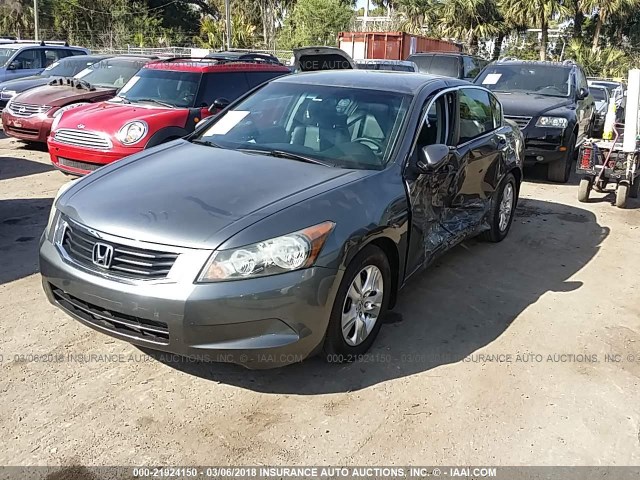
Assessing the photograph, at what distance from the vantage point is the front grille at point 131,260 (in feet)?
9.87

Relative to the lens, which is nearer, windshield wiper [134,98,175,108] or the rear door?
the rear door

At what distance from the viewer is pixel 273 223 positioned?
10.3 feet

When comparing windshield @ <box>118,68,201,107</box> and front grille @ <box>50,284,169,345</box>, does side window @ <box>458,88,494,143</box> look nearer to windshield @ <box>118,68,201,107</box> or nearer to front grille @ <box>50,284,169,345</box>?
front grille @ <box>50,284,169,345</box>

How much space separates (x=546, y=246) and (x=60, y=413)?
4.85 meters

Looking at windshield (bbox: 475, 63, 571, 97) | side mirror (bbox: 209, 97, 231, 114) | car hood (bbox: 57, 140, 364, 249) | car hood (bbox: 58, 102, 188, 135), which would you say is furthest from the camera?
windshield (bbox: 475, 63, 571, 97)

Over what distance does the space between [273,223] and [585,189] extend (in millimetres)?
6245

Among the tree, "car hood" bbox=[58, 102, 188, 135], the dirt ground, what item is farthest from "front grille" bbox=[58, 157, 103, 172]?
the tree

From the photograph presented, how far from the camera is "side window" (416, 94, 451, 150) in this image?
4355 mm

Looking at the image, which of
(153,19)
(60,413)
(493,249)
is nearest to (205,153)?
(60,413)

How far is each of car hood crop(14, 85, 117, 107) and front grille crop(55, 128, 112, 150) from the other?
2425 millimetres

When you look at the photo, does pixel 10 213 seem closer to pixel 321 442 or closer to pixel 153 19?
pixel 321 442

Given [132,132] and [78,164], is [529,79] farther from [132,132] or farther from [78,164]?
[78,164]

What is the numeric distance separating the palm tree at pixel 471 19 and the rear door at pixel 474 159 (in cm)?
3273

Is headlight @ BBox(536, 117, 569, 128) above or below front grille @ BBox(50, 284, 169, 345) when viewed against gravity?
above
